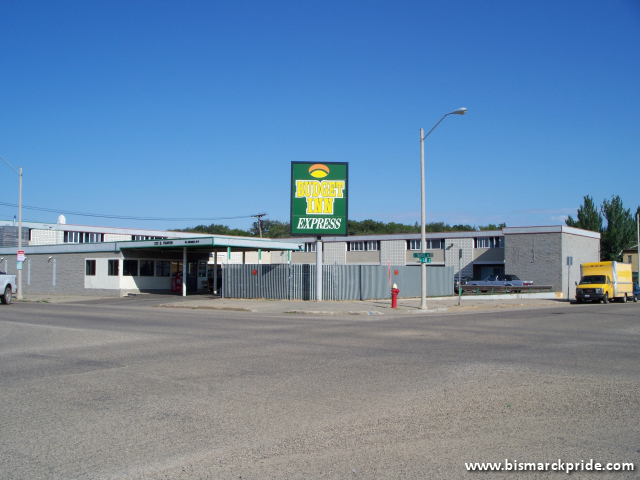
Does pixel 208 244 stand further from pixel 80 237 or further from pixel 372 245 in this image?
pixel 80 237

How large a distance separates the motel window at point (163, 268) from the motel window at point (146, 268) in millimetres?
634

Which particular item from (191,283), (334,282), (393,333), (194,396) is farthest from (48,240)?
(194,396)

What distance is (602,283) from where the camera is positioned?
34.6m

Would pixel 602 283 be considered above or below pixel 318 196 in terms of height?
below

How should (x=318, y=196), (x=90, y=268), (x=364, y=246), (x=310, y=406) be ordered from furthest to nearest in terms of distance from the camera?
(x=364, y=246) < (x=90, y=268) < (x=318, y=196) < (x=310, y=406)

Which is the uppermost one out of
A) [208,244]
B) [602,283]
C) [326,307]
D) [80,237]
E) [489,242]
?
[80,237]

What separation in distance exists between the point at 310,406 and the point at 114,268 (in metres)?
33.4

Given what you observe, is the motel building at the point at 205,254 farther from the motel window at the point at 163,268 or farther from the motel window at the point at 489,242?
the motel window at the point at 489,242

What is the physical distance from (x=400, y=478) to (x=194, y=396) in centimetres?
387

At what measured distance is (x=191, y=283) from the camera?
138 feet

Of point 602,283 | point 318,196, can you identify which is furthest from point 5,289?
point 602,283

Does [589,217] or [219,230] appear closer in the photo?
[589,217]

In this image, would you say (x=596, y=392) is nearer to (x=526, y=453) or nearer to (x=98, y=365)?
(x=526, y=453)

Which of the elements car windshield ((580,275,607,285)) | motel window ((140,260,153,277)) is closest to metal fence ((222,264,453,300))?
motel window ((140,260,153,277))
